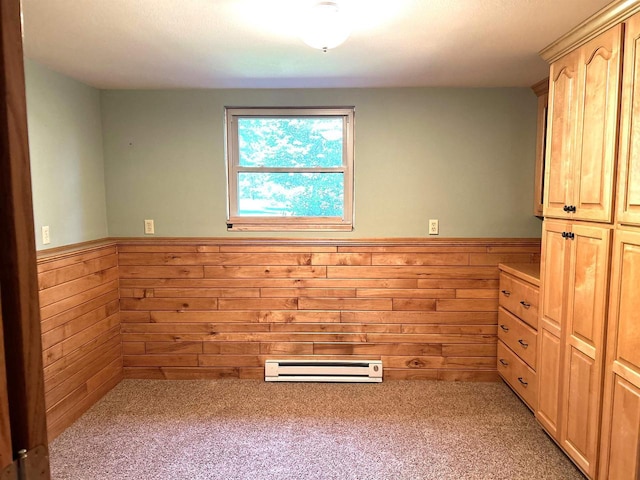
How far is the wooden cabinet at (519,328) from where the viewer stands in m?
2.67

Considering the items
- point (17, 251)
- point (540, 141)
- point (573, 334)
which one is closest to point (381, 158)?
point (540, 141)

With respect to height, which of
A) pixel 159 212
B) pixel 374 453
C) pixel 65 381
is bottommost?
pixel 374 453

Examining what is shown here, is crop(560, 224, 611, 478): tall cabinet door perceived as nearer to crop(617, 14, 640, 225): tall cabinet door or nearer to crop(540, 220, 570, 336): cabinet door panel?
crop(540, 220, 570, 336): cabinet door panel

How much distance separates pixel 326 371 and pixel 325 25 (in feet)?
8.23

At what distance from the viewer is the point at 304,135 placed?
3.32 metres

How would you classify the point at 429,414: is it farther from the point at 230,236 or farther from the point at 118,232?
the point at 118,232

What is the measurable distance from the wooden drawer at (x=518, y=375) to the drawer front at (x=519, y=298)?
12.7 inches

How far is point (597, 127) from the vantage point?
196 cm

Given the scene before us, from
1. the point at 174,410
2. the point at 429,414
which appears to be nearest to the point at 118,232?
the point at 174,410

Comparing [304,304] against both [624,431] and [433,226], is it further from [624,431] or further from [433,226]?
[624,431]

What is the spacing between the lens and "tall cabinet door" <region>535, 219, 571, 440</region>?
227cm

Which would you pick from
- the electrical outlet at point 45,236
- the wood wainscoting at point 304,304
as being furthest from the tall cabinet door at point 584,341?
the electrical outlet at point 45,236

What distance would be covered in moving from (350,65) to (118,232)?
230cm

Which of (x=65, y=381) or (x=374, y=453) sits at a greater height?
(x=65, y=381)
